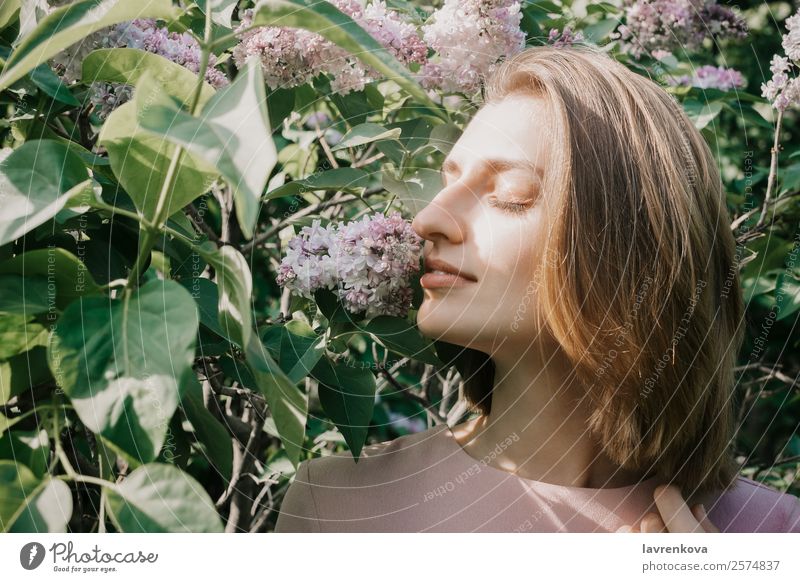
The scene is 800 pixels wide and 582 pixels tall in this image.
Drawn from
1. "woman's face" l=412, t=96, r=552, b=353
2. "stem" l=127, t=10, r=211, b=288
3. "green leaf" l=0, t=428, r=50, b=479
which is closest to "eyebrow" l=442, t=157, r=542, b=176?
"woman's face" l=412, t=96, r=552, b=353

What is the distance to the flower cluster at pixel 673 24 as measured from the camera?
81cm

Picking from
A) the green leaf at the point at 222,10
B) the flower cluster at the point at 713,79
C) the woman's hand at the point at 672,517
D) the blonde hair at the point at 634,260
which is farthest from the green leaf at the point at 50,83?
the flower cluster at the point at 713,79

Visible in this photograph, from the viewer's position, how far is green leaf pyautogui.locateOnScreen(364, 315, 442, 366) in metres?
0.56

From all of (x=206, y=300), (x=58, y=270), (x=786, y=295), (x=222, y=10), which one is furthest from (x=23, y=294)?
(x=786, y=295)

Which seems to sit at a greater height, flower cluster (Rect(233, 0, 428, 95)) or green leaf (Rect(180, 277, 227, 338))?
flower cluster (Rect(233, 0, 428, 95))

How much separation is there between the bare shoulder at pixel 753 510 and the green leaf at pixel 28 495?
505mm

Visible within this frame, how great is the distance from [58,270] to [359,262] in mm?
196

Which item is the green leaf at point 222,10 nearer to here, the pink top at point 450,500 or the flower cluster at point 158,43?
the flower cluster at point 158,43

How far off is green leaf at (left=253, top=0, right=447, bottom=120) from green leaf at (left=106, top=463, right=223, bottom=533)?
23 centimetres

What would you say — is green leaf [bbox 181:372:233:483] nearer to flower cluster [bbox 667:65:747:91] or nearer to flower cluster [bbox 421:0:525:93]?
flower cluster [bbox 421:0:525:93]

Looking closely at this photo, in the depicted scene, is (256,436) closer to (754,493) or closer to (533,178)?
(533,178)

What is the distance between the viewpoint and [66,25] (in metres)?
0.39
